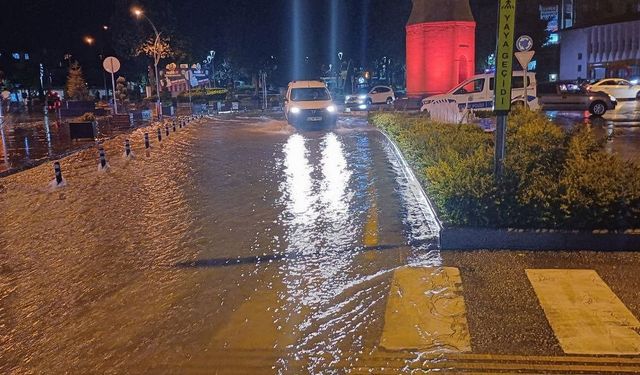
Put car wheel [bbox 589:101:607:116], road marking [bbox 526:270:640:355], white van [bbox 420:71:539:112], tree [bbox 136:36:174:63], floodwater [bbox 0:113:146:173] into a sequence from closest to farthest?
road marking [bbox 526:270:640:355] → floodwater [bbox 0:113:146:173] → white van [bbox 420:71:539:112] → car wheel [bbox 589:101:607:116] → tree [bbox 136:36:174:63]

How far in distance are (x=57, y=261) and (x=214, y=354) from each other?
3.74 meters

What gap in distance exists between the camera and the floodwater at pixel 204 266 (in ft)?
16.2

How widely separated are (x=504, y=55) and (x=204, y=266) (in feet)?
15.7

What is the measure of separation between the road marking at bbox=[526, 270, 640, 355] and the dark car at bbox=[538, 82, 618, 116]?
2337 cm

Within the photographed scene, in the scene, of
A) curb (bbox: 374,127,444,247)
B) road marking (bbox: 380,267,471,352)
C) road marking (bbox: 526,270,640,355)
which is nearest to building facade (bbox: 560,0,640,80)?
curb (bbox: 374,127,444,247)

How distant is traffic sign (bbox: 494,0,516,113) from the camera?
7.79 meters

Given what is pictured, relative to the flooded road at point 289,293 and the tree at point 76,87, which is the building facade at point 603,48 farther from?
the flooded road at point 289,293

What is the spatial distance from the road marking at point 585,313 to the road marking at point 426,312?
0.79 meters

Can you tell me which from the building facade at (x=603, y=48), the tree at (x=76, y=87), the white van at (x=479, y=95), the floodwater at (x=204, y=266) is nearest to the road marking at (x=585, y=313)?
the floodwater at (x=204, y=266)

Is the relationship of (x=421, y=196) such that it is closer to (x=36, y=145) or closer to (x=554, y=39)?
(x=36, y=145)

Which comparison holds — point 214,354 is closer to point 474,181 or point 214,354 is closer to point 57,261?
point 57,261

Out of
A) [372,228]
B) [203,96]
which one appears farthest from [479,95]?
[203,96]

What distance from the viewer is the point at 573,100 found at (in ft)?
98.4

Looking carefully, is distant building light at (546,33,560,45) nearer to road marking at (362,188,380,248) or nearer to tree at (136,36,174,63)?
tree at (136,36,174,63)
